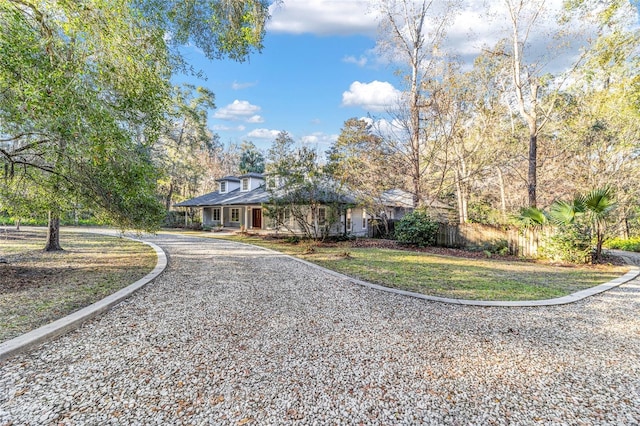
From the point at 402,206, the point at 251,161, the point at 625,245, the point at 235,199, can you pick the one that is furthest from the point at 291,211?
the point at 251,161

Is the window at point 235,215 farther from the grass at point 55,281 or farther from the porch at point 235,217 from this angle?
A: the grass at point 55,281

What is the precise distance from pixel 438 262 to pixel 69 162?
9.80 meters

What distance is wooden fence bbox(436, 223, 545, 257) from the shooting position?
10.7 m

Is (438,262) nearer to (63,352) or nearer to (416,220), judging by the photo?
(416,220)

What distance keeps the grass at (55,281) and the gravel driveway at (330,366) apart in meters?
0.75

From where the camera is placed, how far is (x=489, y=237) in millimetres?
12438

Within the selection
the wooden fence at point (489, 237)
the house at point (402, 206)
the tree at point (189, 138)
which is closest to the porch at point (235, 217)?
the tree at point (189, 138)

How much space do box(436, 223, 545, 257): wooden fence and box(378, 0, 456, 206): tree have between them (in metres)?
2.49

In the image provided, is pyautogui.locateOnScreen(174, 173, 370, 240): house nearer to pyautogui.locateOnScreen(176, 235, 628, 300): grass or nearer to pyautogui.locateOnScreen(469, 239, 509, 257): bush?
pyautogui.locateOnScreen(176, 235, 628, 300): grass

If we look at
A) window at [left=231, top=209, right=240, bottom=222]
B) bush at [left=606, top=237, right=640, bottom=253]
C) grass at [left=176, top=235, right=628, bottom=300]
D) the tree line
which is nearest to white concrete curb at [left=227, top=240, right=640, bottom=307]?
grass at [left=176, top=235, right=628, bottom=300]

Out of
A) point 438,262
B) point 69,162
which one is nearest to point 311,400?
point 69,162

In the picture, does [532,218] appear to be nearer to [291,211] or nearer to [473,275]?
[473,275]

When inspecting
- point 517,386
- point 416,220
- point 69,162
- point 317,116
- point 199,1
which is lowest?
point 517,386

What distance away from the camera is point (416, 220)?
1359 centimetres
